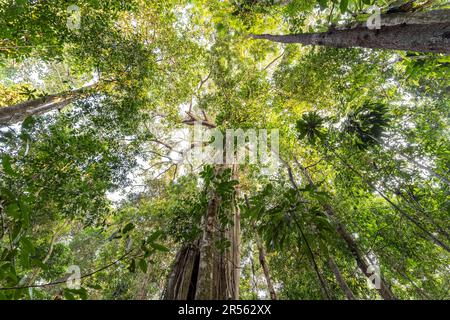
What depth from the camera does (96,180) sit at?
4645 mm

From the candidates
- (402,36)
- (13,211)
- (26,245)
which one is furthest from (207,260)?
(402,36)

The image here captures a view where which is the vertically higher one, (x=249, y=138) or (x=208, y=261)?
(x=249, y=138)

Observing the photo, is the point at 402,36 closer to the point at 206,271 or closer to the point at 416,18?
the point at 416,18

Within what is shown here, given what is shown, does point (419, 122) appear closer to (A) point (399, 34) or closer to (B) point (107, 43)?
(A) point (399, 34)

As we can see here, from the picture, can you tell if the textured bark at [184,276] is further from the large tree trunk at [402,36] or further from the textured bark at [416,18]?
the textured bark at [416,18]

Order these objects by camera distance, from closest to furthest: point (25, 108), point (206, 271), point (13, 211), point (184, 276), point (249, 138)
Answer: point (13, 211) → point (206, 271) → point (184, 276) → point (25, 108) → point (249, 138)

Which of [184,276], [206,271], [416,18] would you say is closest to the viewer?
[416,18]

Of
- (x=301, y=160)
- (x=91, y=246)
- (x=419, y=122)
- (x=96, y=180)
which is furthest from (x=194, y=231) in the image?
(x=91, y=246)

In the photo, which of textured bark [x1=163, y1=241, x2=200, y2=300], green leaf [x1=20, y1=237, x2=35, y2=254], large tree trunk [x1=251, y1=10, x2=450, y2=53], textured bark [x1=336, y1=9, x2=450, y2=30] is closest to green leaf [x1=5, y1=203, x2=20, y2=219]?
green leaf [x1=20, y1=237, x2=35, y2=254]

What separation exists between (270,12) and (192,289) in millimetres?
6347

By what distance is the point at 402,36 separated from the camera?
7.51 feet

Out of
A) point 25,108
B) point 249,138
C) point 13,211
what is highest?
point 25,108

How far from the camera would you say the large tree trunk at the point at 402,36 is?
6.49 feet
